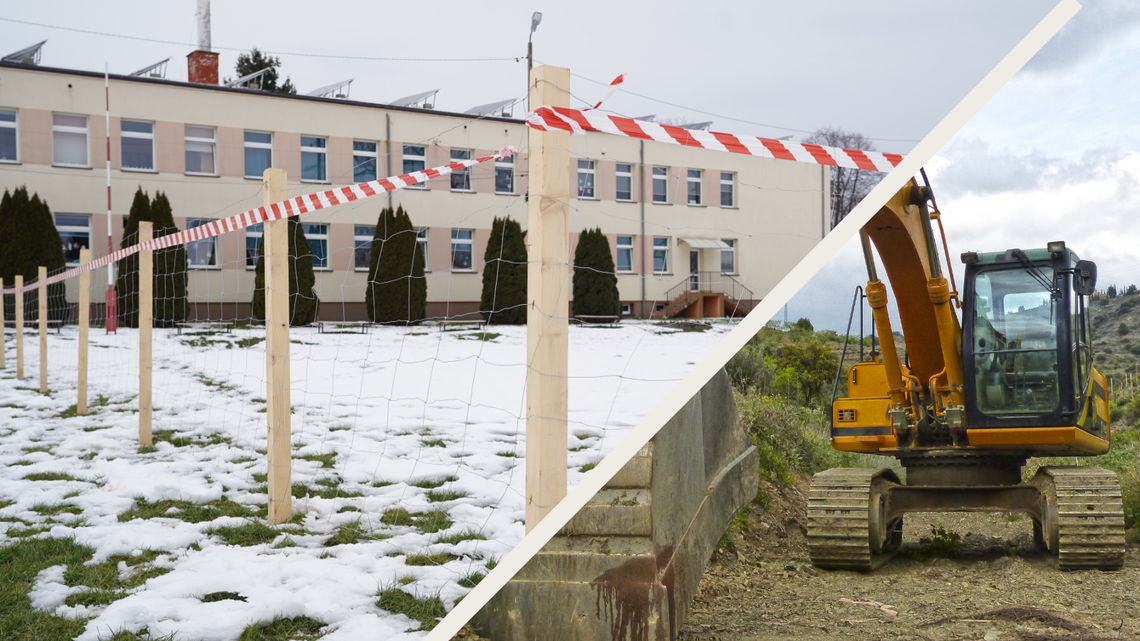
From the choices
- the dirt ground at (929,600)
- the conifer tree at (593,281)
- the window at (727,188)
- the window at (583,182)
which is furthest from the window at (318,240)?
the dirt ground at (929,600)

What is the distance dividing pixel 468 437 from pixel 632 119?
4.19 metres

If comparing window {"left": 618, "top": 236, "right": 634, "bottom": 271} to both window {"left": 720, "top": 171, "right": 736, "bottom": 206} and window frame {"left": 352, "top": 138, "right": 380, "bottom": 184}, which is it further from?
window frame {"left": 352, "top": 138, "right": 380, "bottom": 184}

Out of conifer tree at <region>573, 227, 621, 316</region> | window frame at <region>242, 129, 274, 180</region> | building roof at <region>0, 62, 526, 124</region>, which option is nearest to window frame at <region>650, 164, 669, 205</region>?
conifer tree at <region>573, 227, 621, 316</region>

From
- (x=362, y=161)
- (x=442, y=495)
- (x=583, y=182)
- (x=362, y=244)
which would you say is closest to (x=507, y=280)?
(x=362, y=244)

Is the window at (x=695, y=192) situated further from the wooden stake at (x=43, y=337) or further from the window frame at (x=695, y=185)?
the wooden stake at (x=43, y=337)

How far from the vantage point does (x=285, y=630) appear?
3150 mm

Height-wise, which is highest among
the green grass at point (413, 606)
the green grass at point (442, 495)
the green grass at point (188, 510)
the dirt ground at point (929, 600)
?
the dirt ground at point (929, 600)

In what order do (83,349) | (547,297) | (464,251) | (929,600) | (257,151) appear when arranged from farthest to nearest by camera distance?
(464,251) < (257,151) < (83,349) < (547,297) < (929,600)

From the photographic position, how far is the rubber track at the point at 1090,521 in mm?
2244

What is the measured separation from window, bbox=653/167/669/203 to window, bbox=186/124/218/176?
12.4 metres

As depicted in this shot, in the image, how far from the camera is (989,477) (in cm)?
395

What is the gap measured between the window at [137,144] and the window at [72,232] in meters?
1.65

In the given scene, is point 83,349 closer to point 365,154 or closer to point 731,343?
point 731,343

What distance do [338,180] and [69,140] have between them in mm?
6233
